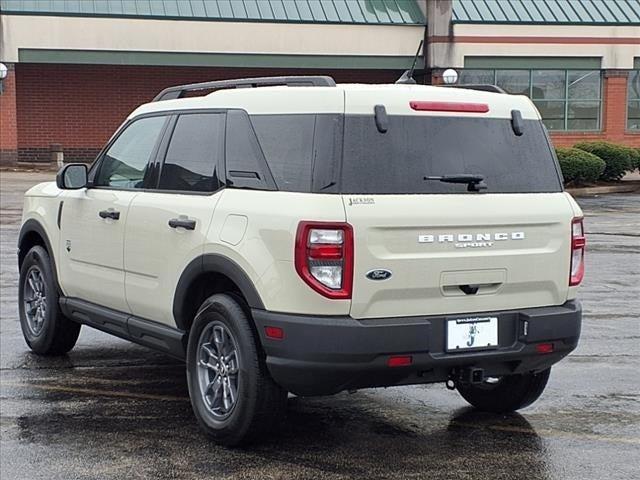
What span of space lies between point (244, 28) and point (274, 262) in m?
26.1

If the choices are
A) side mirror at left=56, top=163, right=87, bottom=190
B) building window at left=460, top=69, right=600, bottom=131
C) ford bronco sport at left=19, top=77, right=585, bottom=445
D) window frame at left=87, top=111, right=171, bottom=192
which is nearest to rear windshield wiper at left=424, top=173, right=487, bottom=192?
ford bronco sport at left=19, top=77, right=585, bottom=445

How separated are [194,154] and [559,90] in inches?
1141

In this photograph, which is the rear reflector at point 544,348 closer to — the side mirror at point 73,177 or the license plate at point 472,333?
the license plate at point 472,333

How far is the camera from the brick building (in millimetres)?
29438

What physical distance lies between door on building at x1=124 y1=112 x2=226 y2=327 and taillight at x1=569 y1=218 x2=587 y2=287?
1950 millimetres

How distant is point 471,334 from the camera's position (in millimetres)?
5223

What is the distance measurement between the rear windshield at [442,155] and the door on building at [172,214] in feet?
2.95

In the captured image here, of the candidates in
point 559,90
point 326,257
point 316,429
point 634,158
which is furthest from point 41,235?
point 559,90

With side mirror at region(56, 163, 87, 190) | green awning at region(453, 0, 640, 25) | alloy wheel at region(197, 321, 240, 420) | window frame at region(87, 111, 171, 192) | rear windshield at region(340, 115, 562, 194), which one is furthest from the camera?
green awning at region(453, 0, 640, 25)

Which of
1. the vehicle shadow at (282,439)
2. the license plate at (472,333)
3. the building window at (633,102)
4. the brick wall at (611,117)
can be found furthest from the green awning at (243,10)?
the license plate at (472,333)

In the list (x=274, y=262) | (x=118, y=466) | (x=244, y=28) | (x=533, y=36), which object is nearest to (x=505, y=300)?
(x=274, y=262)

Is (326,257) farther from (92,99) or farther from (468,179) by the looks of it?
(92,99)

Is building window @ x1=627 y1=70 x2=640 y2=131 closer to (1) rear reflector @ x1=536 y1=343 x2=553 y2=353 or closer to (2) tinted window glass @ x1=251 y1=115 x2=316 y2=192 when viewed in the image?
(1) rear reflector @ x1=536 y1=343 x2=553 y2=353

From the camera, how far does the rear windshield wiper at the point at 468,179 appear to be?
17.3ft
